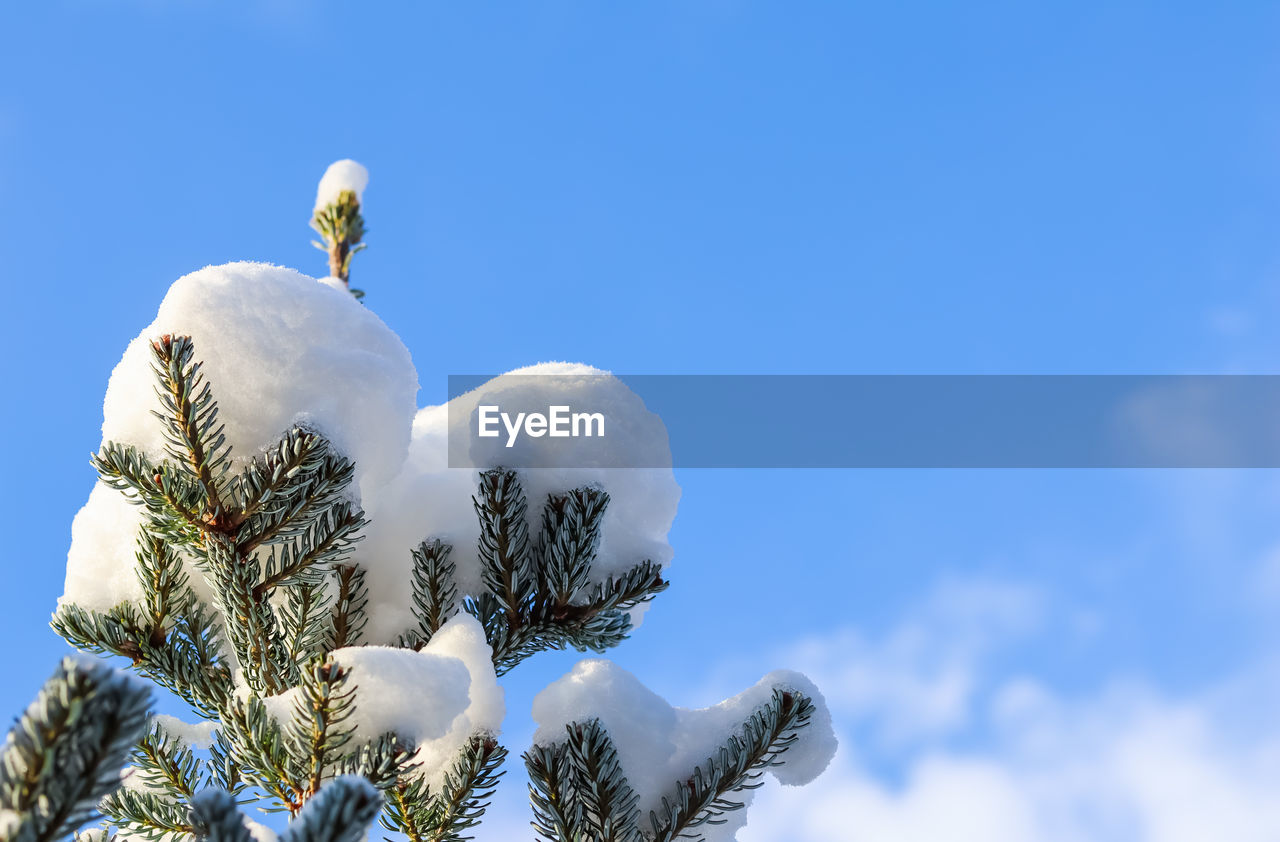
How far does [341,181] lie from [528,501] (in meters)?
2.93

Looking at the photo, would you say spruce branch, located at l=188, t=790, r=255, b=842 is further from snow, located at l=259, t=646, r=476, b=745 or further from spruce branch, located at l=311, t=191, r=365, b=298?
spruce branch, located at l=311, t=191, r=365, b=298

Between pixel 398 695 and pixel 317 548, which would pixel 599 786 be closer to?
pixel 398 695

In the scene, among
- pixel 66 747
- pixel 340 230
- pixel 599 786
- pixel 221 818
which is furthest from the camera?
pixel 340 230

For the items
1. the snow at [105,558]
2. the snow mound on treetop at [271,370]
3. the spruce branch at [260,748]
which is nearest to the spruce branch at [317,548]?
the snow mound on treetop at [271,370]

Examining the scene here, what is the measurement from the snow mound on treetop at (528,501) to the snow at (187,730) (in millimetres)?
658

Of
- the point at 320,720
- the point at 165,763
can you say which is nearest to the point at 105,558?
the point at 165,763

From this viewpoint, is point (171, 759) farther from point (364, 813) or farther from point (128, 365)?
point (364, 813)

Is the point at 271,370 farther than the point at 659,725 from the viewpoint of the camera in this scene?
No

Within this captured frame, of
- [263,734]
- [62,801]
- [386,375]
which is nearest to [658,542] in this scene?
[386,375]

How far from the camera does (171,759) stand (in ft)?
9.41

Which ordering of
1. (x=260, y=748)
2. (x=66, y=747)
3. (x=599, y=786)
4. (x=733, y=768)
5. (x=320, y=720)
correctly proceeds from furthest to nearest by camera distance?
(x=733, y=768), (x=599, y=786), (x=260, y=748), (x=320, y=720), (x=66, y=747)

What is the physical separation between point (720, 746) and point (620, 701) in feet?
1.18

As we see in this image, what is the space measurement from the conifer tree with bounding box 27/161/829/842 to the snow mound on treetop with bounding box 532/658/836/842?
2 cm

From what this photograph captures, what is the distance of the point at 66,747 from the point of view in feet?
4.44
